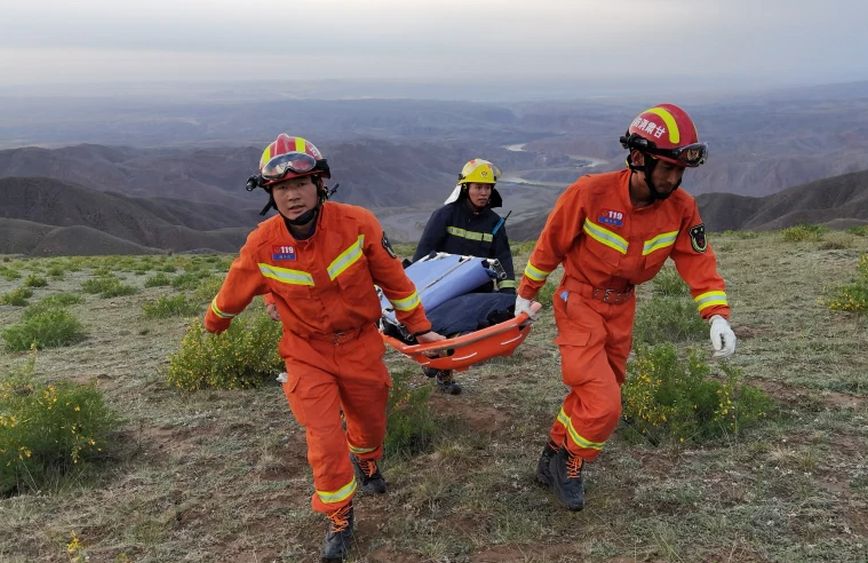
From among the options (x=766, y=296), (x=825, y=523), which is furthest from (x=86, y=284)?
(x=825, y=523)

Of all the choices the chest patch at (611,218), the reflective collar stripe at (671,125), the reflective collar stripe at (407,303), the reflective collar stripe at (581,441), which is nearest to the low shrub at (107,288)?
the reflective collar stripe at (407,303)

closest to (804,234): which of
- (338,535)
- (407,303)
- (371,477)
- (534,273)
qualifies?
(534,273)

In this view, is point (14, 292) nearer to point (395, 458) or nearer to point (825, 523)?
point (395, 458)

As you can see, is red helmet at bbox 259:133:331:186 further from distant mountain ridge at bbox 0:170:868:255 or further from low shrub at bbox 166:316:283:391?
distant mountain ridge at bbox 0:170:868:255

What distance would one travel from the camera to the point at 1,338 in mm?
9836

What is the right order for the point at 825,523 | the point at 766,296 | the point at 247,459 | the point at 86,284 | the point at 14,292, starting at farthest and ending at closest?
the point at 86,284 → the point at 14,292 → the point at 766,296 → the point at 247,459 → the point at 825,523

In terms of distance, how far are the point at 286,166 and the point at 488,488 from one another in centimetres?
259

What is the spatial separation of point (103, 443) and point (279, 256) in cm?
281

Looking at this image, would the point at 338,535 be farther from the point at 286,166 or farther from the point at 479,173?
the point at 479,173

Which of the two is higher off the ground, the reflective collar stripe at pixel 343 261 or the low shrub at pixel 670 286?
the reflective collar stripe at pixel 343 261

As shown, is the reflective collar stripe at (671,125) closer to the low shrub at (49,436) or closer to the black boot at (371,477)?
the black boot at (371,477)

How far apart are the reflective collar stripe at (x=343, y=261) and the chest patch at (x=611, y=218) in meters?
1.58

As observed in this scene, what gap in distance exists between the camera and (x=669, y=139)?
3.81 meters

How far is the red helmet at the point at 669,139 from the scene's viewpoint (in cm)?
378
